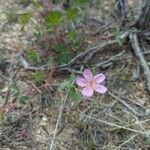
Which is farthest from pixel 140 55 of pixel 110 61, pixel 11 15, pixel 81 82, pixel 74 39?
pixel 11 15

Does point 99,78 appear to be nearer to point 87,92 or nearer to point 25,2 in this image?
point 87,92

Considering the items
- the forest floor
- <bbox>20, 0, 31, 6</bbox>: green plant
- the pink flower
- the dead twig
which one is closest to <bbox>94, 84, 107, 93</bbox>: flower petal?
the pink flower

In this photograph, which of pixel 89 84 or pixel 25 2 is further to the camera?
pixel 25 2

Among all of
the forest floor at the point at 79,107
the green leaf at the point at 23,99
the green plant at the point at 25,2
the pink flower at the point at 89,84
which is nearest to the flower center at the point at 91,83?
the pink flower at the point at 89,84

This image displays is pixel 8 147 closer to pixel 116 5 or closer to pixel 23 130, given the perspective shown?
pixel 23 130

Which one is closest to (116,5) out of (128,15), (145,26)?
(128,15)

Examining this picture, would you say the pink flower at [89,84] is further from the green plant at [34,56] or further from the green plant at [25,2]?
the green plant at [25,2]
